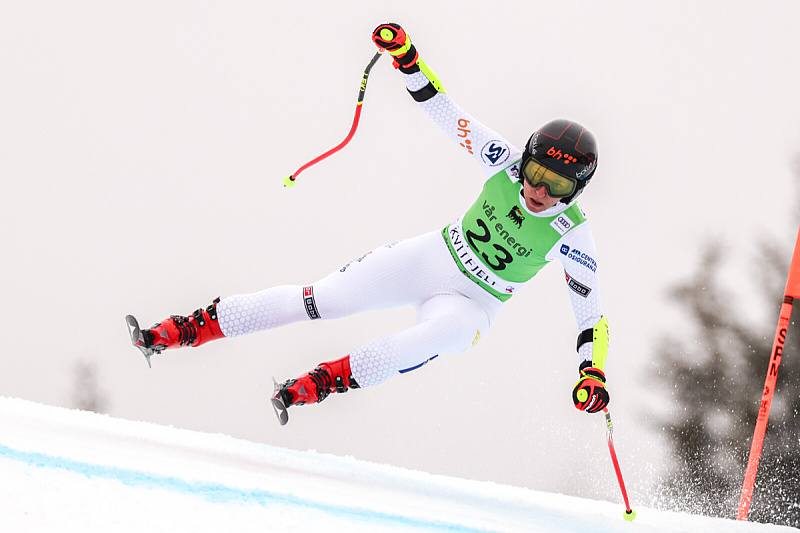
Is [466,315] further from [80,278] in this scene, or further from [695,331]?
[80,278]

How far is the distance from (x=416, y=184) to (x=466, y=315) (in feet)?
38.3

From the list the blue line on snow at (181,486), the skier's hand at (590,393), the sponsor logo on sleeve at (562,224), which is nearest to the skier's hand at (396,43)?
the sponsor logo on sleeve at (562,224)

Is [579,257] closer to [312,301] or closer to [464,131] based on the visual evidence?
[464,131]

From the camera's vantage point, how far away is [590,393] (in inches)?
135

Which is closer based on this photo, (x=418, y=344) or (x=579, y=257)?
(x=418, y=344)

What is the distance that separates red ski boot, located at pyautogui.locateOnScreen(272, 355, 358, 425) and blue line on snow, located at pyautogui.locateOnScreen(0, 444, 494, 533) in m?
0.98

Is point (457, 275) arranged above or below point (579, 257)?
above

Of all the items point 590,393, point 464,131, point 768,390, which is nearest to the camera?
point 590,393

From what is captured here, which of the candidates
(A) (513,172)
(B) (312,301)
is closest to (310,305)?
(B) (312,301)

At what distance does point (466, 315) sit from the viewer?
3576 millimetres

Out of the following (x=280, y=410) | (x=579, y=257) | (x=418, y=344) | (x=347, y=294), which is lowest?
(x=579, y=257)

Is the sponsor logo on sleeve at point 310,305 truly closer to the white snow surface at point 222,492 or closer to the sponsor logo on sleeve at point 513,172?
the white snow surface at point 222,492

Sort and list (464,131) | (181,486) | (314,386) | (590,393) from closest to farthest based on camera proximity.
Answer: (181,486), (314,386), (590,393), (464,131)

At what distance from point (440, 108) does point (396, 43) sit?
1.26 feet
